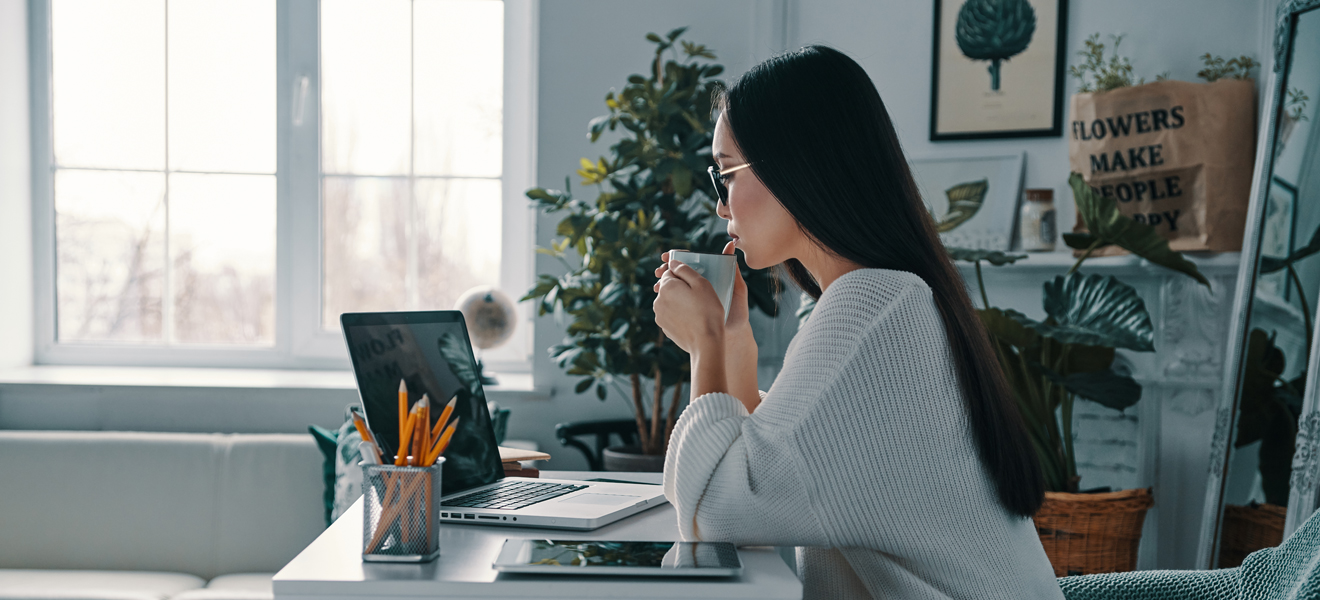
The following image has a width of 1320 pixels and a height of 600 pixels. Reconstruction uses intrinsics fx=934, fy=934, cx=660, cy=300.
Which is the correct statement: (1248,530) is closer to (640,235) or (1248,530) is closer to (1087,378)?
(1087,378)

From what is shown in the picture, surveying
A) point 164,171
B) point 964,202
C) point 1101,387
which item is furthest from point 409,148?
point 1101,387

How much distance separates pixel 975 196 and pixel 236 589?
2.20 m

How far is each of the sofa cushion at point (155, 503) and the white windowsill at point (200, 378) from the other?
33cm

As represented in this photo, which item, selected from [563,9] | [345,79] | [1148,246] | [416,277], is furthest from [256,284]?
[1148,246]

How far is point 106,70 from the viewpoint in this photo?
3.10 metres

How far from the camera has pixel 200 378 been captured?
292 cm

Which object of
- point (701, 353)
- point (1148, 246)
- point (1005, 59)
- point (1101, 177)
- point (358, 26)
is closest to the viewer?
point (701, 353)

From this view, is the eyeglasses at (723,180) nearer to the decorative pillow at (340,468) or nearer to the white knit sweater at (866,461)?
the white knit sweater at (866,461)

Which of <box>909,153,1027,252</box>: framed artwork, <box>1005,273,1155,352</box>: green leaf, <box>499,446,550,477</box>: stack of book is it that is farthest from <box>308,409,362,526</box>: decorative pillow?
<box>909,153,1027,252</box>: framed artwork

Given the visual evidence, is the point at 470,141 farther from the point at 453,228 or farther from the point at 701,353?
the point at 701,353

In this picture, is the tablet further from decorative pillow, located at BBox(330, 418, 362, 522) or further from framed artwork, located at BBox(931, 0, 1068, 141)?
framed artwork, located at BBox(931, 0, 1068, 141)

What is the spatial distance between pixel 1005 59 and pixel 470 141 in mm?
1685

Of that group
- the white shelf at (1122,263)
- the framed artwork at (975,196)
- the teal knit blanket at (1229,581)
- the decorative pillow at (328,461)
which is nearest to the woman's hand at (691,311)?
the teal knit blanket at (1229,581)

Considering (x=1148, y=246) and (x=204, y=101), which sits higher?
(x=204, y=101)
